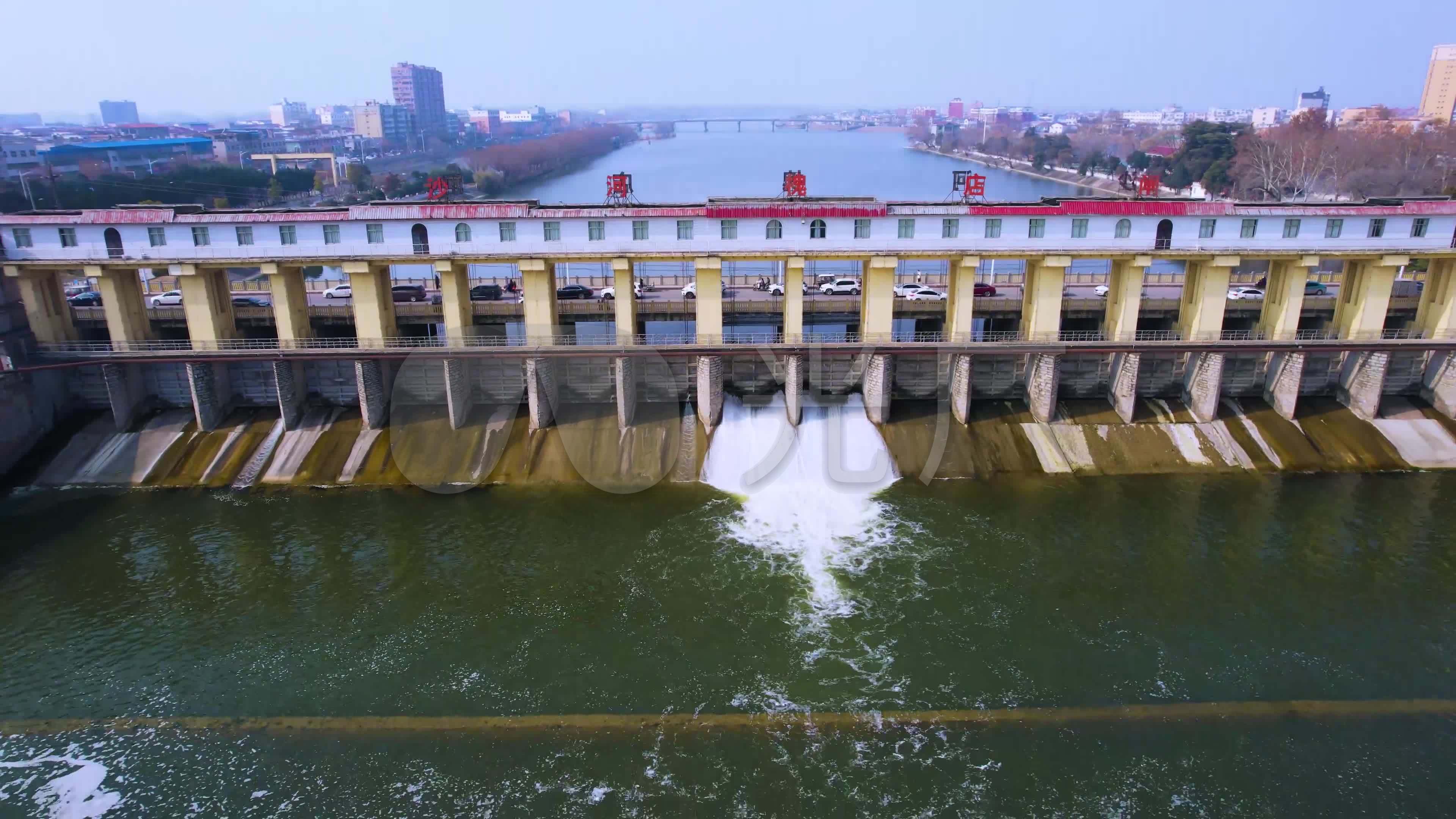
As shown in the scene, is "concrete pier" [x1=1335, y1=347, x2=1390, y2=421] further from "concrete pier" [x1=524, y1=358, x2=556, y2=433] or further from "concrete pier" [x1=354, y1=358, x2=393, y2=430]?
"concrete pier" [x1=354, y1=358, x2=393, y2=430]

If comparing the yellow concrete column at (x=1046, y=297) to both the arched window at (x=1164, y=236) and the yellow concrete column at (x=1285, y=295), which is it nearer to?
the arched window at (x=1164, y=236)

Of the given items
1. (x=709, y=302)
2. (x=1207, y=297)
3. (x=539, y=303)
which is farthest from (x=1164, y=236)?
(x=539, y=303)

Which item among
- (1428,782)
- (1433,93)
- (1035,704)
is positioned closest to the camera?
(1428,782)

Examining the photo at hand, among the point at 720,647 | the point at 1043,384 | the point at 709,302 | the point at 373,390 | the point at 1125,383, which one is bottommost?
the point at 720,647

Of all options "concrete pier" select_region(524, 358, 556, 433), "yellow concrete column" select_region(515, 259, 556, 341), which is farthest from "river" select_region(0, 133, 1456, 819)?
"yellow concrete column" select_region(515, 259, 556, 341)

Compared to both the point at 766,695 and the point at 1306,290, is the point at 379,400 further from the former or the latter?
the point at 1306,290

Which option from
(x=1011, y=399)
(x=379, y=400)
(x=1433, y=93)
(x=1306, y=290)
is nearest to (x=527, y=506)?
(x=379, y=400)

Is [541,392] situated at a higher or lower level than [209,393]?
lower

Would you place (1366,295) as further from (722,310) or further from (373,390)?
(373,390)
